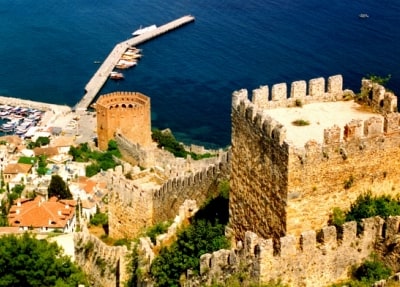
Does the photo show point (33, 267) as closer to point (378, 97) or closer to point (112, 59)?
point (378, 97)

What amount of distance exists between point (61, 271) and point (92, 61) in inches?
2987

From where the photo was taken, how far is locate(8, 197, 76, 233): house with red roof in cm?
4262

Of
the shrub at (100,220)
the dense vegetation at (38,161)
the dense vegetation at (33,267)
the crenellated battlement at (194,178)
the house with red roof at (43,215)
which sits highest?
the crenellated battlement at (194,178)

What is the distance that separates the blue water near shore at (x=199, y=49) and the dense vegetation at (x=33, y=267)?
48.5 metres

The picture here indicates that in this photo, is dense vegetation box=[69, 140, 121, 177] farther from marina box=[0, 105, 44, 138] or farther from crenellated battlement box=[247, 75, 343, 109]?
crenellated battlement box=[247, 75, 343, 109]

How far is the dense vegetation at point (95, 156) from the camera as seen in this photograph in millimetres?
59750

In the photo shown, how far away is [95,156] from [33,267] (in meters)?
38.2

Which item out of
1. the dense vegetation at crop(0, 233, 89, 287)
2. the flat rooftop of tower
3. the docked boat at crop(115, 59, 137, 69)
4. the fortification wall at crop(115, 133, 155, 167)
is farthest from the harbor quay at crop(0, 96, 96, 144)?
the flat rooftop of tower

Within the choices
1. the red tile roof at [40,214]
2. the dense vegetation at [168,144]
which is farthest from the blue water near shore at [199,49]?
the red tile roof at [40,214]

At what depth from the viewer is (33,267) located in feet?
82.6

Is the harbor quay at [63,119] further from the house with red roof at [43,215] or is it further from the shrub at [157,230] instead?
the shrub at [157,230]

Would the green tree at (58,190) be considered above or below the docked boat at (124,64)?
above

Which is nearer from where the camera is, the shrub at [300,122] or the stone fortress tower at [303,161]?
the stone fortress tower at [303,161]

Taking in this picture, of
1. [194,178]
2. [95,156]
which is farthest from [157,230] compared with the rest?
[95,156]
